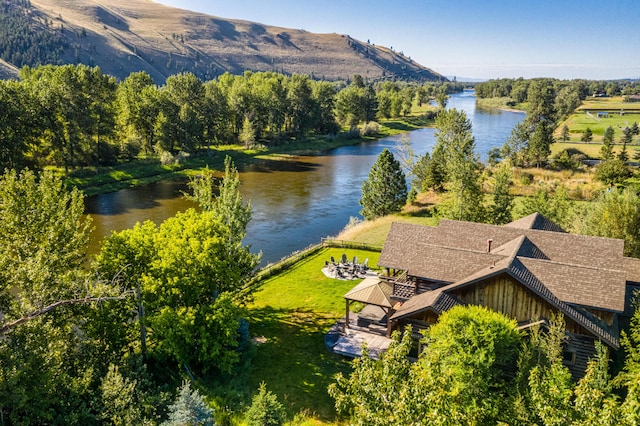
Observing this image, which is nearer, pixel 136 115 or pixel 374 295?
pixel 374 295

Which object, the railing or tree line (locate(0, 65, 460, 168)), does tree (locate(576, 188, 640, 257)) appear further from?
tree line (locate(0, 65, 460, 168))

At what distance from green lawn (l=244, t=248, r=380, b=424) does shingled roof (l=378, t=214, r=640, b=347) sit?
526cm

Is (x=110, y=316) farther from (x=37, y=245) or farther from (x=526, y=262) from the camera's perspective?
(x=526, y=262)

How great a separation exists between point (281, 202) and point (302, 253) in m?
22.6

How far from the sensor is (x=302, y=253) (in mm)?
42000

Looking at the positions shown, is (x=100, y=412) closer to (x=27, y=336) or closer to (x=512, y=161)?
(x=27, y=336)

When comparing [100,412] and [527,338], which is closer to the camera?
[100,412]

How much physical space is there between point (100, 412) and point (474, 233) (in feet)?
74.7

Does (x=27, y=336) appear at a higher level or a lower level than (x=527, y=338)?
higher

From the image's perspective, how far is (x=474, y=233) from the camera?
2906 centimetres

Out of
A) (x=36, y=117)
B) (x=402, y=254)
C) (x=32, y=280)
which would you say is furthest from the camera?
(x=36, y=117)

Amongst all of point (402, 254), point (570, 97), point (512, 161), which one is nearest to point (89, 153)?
point (402, 254)

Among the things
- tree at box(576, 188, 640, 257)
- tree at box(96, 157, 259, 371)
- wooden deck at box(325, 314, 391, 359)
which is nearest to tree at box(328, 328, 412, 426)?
tree at box(96, 157, 259, 371)

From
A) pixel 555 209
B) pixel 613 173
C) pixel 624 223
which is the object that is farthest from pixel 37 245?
pixel 613 173
